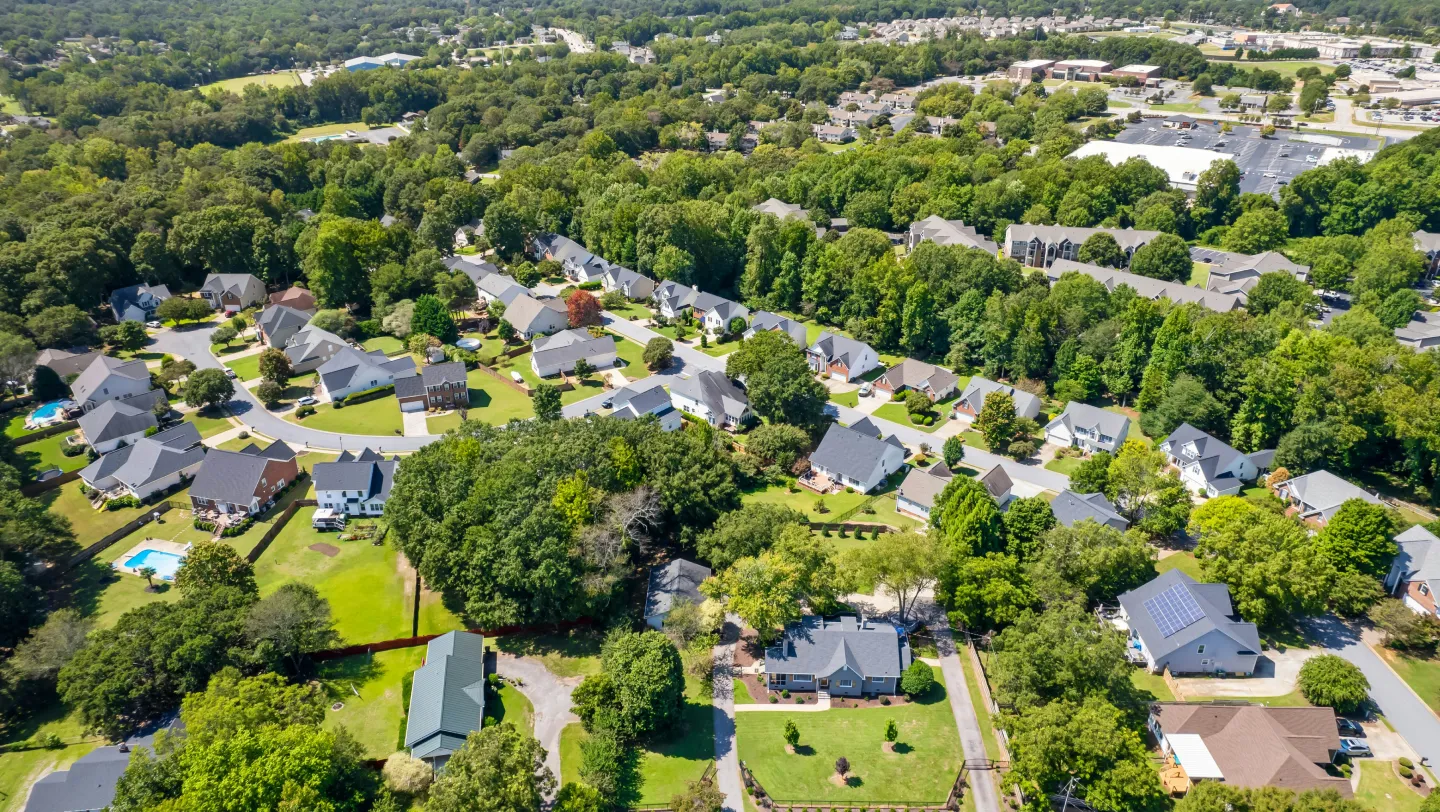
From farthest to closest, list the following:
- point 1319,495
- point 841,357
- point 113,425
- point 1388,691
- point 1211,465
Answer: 1. point 841,357
2. point 113,425
3. point 1211,465
4. point 1319,495
5. point 1388,691

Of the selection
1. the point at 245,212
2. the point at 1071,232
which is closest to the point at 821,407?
the point at 1071,232

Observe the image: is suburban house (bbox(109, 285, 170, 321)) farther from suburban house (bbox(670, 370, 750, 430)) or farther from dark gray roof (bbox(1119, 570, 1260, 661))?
dark gray roof (bbox(1119, 570, 1260, 661))

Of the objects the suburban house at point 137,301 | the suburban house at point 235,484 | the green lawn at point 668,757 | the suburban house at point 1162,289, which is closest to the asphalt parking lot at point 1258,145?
the suburban house at point 1162,289

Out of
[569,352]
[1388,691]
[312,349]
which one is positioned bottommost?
[1388,691]

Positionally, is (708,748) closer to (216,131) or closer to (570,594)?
(570,594)

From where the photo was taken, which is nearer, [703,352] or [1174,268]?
[703,352]

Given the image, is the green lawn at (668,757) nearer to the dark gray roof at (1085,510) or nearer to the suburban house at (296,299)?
the dark gray roof at (1085,510)

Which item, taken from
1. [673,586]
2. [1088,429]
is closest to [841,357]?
[1088,429]

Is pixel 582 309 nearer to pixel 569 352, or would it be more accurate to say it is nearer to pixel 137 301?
pixel 569 352
